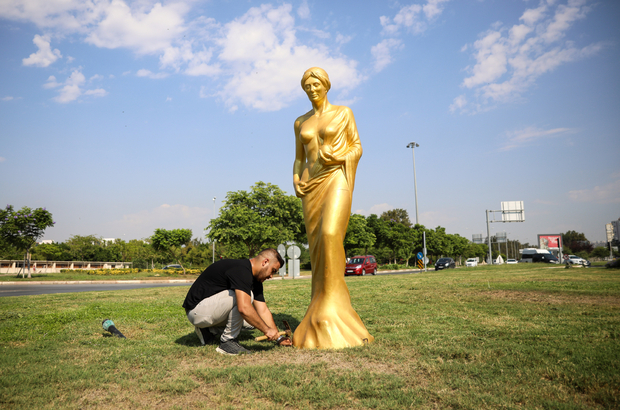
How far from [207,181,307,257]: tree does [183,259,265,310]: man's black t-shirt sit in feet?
86.9

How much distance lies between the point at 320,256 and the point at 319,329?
0.88 m

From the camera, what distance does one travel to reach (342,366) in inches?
148

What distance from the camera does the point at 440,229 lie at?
6131cm

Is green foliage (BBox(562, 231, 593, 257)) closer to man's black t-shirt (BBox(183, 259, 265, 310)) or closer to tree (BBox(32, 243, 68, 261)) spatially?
tree (BBox(32, 243, 68, 261))

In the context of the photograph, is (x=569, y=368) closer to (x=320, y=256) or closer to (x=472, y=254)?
(x=320, y=256)

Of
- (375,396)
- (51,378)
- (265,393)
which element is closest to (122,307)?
(51,378)

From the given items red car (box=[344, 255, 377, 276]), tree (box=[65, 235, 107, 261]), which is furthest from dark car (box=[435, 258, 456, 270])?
tree (box=[65, 235, 107, 261])

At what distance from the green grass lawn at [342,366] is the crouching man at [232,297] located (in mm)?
274

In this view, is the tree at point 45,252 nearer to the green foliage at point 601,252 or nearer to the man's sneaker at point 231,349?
the man's sneaker at point 231,349

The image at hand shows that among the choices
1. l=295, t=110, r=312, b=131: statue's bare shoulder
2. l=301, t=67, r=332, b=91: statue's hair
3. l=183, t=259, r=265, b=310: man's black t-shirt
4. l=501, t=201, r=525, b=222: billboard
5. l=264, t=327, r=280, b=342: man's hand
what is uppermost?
l=501, t=201, r=525, b=222: billboard

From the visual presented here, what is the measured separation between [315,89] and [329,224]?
194 cm

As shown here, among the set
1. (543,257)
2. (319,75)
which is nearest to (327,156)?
(319,75)

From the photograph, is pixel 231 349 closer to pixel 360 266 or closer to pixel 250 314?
pixel 250 314

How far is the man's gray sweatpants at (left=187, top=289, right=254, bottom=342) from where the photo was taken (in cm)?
437
